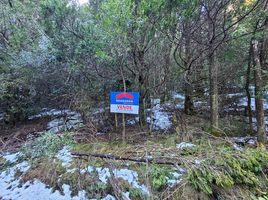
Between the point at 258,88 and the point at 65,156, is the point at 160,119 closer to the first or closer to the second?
the point at 258,88

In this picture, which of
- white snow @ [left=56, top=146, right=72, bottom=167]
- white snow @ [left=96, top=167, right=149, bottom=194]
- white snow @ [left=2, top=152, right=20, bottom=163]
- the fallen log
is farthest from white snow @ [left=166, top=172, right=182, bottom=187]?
white snow @ [left=2, top=152, right=20, bottom=163]

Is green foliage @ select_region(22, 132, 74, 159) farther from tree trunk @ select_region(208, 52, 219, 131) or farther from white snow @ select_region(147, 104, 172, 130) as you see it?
tree trunk @ select_region(208, 52, 219, 131)

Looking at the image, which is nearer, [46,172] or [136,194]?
[136,194]

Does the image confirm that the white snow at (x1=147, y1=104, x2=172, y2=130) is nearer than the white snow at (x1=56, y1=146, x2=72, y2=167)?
No

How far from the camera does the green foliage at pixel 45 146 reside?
397 centimetres

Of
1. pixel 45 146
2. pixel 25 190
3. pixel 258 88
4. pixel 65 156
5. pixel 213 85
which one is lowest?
pixel 25 190

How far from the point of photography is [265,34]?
4293 mm

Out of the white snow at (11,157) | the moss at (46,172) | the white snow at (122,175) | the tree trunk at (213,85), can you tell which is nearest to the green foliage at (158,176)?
the white snow at (122,175)

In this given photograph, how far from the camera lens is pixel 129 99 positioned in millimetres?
4305

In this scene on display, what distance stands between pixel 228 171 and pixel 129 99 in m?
2.25

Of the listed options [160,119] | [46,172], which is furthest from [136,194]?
[160,119]

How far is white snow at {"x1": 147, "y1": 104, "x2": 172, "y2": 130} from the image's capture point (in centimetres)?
619

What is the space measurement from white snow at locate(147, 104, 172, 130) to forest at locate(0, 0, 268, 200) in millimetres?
65

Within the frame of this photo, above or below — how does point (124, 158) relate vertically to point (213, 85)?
below
